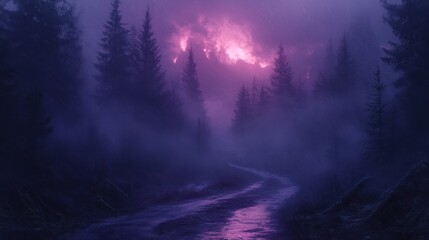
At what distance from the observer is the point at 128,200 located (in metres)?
28.0

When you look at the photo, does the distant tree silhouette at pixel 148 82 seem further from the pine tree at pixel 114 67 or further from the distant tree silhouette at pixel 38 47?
the distant tree silhouette at pixel 38 47

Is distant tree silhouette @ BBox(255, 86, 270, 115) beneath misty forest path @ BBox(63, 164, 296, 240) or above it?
above

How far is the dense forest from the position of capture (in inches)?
698

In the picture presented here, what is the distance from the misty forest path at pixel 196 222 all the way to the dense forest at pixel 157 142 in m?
0.43

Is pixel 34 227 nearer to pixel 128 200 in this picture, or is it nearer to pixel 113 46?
pixel 128 200

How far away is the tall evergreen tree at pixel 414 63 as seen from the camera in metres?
30.7

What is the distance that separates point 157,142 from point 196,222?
96.3ft

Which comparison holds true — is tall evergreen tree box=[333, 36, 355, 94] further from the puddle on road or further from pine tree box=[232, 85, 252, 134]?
the puddle on road

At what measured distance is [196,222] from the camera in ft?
65.2

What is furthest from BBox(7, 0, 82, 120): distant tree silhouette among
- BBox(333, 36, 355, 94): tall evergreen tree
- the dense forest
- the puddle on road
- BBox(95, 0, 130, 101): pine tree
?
BBox(333, 36, 355, 94): tall evergreen tree

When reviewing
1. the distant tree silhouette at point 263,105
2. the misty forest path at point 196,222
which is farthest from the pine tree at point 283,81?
the misty forest path at point 196,222

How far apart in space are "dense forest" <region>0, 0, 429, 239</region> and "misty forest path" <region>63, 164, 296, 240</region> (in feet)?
1.41

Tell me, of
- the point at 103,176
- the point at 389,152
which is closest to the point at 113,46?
the point at 103,176

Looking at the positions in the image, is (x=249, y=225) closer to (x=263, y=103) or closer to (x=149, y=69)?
(x=149, y=69)
